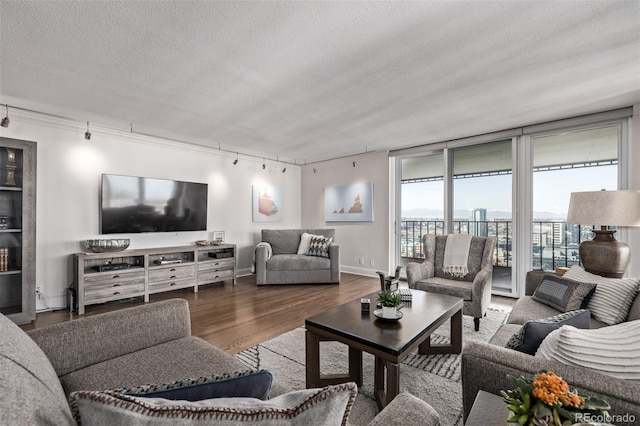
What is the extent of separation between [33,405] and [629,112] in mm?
4825

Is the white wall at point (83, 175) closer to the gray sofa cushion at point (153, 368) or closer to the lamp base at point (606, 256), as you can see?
the gray sofa cushion at point (153, 368)

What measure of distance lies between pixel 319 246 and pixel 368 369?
9.79 ft

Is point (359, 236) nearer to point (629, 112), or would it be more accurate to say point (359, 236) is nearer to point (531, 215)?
point (531, 215)

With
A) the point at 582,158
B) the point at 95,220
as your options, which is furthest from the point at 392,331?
the point at 95,220

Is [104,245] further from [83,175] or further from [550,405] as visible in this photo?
[550,405]

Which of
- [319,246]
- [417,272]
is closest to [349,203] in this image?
[319,246]

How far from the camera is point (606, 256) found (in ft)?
8.78

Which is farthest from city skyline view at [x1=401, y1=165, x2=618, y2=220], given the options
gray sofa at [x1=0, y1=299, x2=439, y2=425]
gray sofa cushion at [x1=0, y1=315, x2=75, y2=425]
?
gray sofa cushion at [x1=0, y1=315, x2=75, y2=425]

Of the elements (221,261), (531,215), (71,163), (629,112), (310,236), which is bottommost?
(221,261)

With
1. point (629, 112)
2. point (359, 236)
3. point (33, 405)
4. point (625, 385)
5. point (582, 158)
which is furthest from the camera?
point (359, 236)

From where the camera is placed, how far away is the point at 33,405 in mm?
595

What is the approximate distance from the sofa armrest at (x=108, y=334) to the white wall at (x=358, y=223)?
13.4ft

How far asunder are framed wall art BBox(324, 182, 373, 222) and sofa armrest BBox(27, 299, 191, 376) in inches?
164

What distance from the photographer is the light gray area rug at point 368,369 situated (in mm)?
1745
